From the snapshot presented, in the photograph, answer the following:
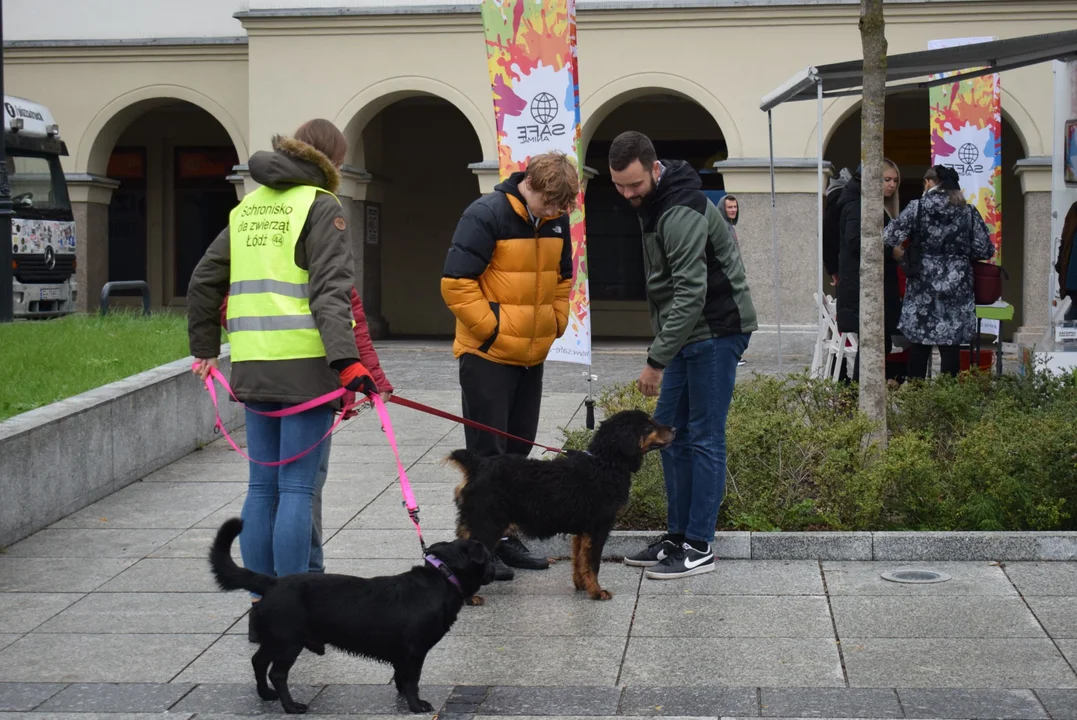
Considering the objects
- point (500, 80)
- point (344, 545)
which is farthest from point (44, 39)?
point (344, 545)

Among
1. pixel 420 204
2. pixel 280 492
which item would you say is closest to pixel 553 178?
pixel 280 492

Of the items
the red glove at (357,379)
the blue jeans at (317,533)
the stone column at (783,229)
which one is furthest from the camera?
the stone column at (783,229)

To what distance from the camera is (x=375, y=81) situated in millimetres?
19344

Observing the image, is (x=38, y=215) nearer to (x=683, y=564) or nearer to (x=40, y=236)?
(x=40, y=236)

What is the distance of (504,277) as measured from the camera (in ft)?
20.5

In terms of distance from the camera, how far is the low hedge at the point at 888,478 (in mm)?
6742

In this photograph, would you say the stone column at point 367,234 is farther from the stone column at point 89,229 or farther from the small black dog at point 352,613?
the small black dog at point 352,613

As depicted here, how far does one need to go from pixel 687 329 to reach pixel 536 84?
15.9 feet

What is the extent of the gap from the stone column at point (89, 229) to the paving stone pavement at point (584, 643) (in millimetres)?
14879

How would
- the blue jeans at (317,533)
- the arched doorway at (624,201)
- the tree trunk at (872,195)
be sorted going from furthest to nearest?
the arched doorway at (624,201) < the tree trunk at (872,195) < the blue jeans at (317,533)

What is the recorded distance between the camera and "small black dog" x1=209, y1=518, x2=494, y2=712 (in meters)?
4.61

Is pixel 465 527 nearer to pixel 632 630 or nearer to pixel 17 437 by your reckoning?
pixel 632 630

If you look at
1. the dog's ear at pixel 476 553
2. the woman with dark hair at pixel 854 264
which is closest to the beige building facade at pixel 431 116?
the woman with dark hair at pixel 854 264

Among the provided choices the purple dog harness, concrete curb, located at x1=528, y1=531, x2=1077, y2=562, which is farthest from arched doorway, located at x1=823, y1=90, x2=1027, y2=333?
the purple dog harness
